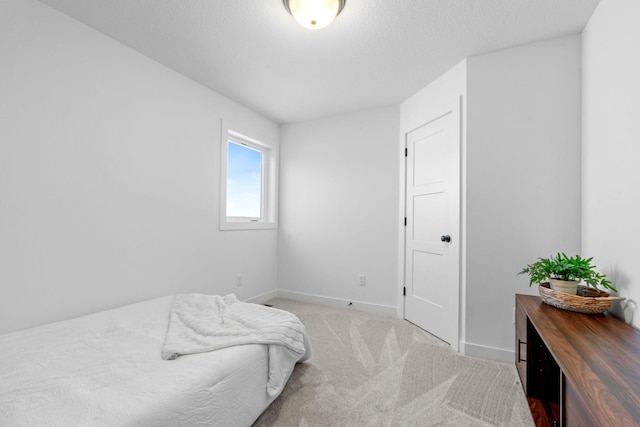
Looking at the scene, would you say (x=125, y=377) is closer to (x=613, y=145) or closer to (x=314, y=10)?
(x=314, y=10)

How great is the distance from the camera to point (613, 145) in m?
1.49

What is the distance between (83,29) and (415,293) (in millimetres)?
3494

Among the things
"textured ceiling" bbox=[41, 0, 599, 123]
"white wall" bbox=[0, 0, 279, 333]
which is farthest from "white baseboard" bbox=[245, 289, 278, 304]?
"textured ceiling" bbox=[41, 0, 599, 123]

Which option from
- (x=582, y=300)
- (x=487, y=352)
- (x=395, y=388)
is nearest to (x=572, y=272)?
(x=582, y=300)

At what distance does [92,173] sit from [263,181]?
6.60ft

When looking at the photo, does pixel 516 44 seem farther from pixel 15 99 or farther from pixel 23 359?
pixel 23 359

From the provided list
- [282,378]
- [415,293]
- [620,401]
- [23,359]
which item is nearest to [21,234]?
[23,359]

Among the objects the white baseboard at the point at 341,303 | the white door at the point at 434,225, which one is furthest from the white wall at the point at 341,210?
the white door at the point at 434,225

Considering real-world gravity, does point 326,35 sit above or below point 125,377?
above

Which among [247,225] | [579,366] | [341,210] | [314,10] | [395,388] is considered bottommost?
[395,388]

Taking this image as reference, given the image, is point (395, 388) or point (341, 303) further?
point (341, 303)

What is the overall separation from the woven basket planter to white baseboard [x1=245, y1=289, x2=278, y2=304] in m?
2.82

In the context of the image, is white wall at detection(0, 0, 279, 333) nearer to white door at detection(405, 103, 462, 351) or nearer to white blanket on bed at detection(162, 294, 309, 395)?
white blanket on bed at detection(162, 294, 309, 395)

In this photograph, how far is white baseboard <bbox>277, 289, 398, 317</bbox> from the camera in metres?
3.13
